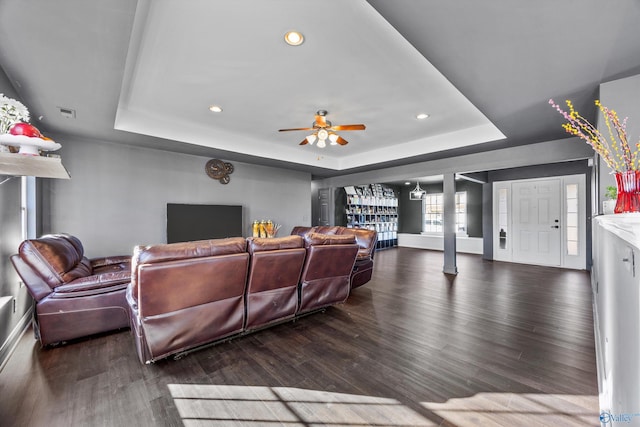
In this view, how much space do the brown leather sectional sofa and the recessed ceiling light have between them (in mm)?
A: 1762

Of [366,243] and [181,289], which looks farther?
[366,243]

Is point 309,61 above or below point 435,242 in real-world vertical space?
above

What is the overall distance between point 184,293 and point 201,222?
11.6 ft

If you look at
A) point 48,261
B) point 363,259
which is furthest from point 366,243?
point 48,261

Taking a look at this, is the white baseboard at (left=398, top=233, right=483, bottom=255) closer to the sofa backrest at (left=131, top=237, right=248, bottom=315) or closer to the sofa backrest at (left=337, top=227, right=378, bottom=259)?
the sofa backrest at (left=337, top=227, right=378, bottom=259)

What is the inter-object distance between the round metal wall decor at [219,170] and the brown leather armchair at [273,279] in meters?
3.61

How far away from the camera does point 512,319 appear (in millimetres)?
3064

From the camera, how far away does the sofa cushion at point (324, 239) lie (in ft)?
9.54

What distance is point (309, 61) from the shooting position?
8.35 feet

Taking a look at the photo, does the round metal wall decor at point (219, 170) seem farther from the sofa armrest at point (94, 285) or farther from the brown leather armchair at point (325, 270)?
the brown leather armchair at point (325, 270)

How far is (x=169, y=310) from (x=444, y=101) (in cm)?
385

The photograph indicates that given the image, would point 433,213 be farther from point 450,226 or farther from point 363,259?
point 363,259

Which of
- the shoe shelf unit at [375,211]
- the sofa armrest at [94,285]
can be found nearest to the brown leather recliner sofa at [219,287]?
the sofa armrest at [94,285]

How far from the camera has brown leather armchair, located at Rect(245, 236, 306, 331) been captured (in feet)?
8.20
